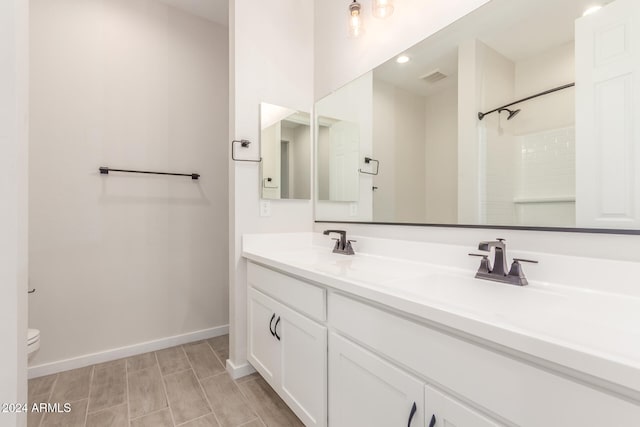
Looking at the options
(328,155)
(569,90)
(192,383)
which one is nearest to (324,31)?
(328,155)

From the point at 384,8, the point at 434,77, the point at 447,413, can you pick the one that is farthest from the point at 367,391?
the point at 384,8

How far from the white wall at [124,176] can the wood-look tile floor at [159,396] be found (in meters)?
0.23

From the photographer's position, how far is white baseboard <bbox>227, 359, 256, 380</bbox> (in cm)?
178

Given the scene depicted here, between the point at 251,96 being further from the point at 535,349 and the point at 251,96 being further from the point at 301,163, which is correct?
the point at 535,349

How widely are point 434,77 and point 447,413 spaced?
4.37 feet

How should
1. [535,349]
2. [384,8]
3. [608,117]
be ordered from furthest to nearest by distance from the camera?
[384,8], [608,117], [535,349]

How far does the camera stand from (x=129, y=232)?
2.12 meters

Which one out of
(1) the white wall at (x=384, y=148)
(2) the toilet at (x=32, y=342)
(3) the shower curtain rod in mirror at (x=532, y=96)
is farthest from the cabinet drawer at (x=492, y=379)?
(2) the toilet at (x=32, y=342)

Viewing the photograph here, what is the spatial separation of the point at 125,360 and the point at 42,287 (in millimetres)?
733

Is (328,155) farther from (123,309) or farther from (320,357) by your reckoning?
(123,309)

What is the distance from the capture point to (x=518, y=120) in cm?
105

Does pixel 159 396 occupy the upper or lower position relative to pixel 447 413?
lower

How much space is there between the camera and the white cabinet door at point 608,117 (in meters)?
0.81

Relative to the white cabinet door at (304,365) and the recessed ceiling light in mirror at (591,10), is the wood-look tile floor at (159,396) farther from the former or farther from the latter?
the recessed ceiling light in mirror at (591,10)
